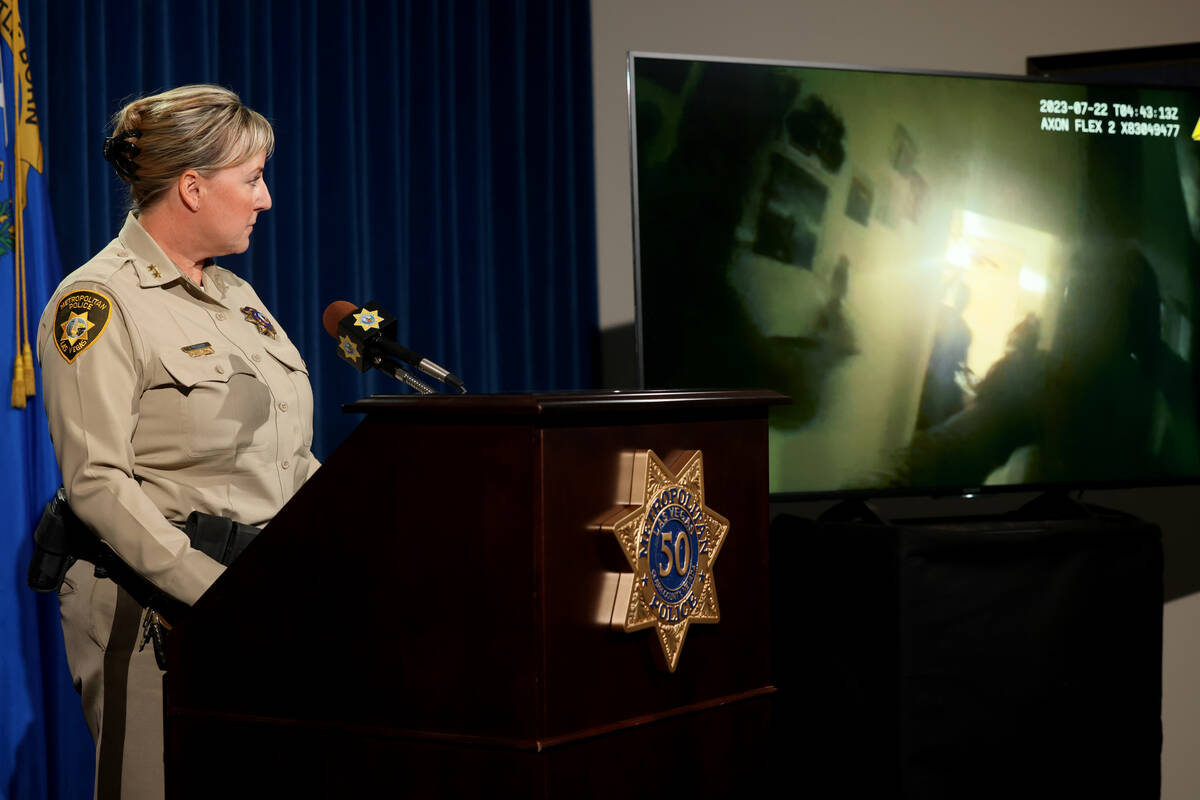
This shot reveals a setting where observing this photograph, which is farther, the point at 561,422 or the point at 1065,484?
the point at 1065,484

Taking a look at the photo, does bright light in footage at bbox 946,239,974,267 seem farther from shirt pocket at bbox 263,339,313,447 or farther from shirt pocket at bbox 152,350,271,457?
shirt pocket at bbox 152,350,271,457

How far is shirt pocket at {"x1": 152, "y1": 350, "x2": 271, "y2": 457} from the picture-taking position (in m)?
1.60

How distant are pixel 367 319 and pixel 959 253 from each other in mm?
1570

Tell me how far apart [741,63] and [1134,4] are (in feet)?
4.86

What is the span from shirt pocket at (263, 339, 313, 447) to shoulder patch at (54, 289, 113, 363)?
12.0 inches

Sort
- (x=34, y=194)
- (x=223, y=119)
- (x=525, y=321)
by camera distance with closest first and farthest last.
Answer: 1. (x=223, y=119)
2. (x=34, y=194)
3. (x=525, y=321)

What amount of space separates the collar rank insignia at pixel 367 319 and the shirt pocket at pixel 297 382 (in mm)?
276

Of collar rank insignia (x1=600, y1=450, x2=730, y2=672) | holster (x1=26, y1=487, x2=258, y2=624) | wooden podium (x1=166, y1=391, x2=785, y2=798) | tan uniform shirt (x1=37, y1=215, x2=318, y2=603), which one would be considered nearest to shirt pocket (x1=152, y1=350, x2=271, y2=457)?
tan uniform shirt (x1=37, y1=215, x2=318, y2=603)

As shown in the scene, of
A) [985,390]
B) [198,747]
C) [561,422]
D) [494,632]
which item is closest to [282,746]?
[198,747]

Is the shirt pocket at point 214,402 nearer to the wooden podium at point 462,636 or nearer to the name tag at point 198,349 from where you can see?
the name tag at point 198,349

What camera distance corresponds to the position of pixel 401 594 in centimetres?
A: 116

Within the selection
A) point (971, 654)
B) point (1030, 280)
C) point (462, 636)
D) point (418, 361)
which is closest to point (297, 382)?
point (418, 361)

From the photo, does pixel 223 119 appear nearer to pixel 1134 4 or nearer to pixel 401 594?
pixel 401 594

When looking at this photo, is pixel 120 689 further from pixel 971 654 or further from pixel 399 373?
pixel 971 654
